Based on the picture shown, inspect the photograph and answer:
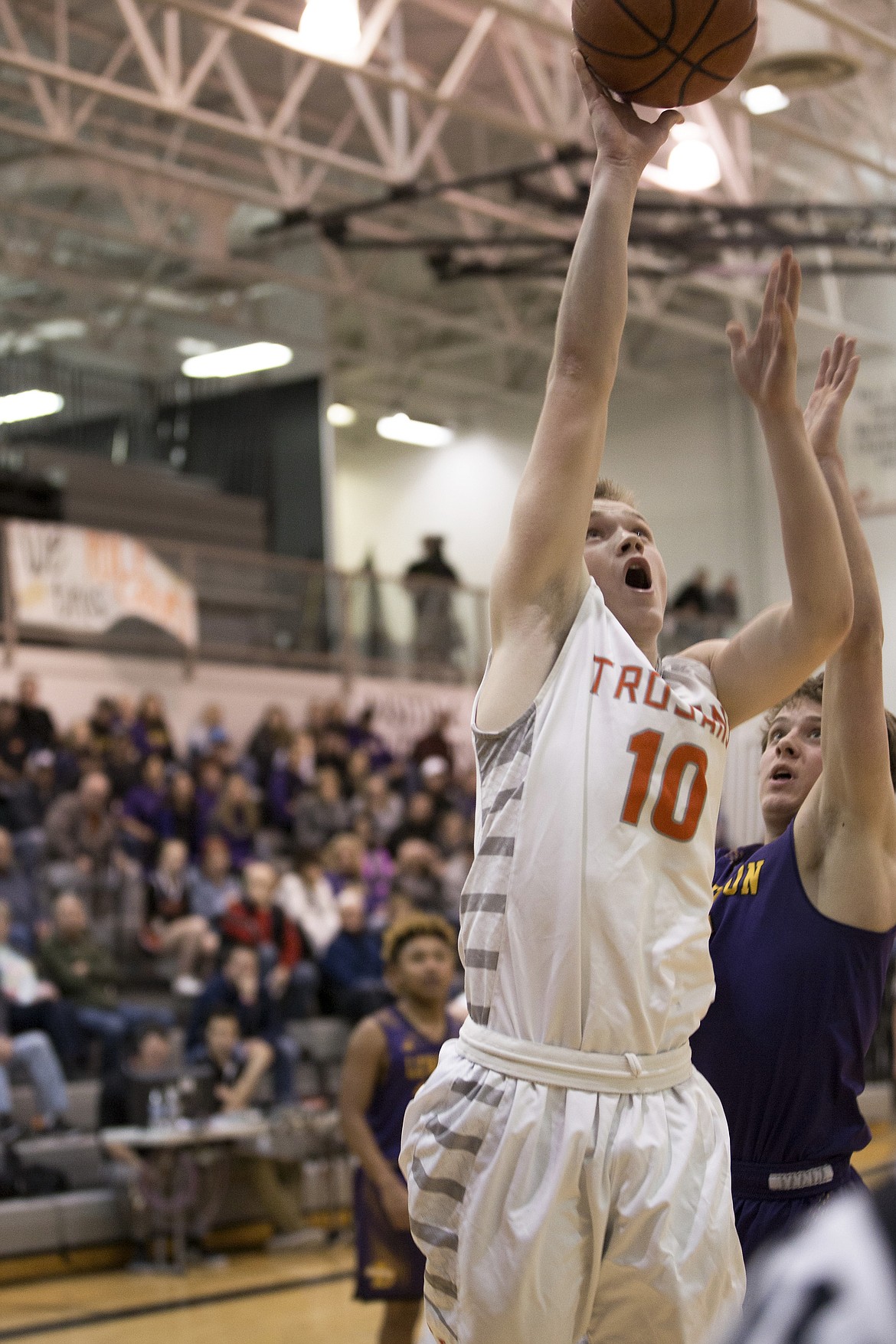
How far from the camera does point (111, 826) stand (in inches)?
476

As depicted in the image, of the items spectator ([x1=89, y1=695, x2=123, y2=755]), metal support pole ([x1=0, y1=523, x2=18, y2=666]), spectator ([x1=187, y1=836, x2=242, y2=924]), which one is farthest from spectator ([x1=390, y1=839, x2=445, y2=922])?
metal support pole ([x1=0, y1=523, x2=18, y2=666])

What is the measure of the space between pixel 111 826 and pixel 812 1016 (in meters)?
9.77

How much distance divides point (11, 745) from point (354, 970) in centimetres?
333

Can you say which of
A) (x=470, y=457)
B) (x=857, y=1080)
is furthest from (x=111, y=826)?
(x=470, y=457)

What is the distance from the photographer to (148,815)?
12664mm

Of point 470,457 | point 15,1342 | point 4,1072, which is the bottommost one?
point 15,1342

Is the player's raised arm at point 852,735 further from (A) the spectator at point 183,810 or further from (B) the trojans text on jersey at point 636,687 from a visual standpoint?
(A) the spectator at point 183,810

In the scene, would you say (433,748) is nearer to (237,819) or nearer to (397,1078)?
(237,819)

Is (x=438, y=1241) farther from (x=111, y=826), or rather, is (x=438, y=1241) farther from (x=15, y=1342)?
(x=111, y=826)

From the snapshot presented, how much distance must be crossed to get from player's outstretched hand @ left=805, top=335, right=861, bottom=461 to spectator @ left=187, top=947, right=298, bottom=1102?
771 cm

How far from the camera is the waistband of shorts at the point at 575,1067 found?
215 cm

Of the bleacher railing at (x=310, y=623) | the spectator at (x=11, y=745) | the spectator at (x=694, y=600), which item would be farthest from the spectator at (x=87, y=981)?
the spectator at (x=694, y=600)

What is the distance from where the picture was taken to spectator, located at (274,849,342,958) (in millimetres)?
11742

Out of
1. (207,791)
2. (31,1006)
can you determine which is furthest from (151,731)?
(31,1006)
